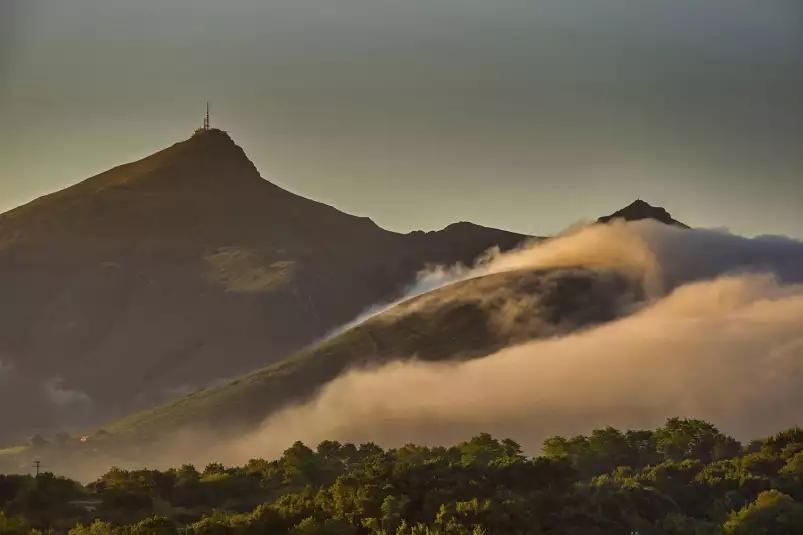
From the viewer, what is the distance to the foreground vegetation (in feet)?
261

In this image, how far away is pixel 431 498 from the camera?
82.5 meters

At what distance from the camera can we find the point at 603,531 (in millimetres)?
82312

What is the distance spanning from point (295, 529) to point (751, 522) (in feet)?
96.6

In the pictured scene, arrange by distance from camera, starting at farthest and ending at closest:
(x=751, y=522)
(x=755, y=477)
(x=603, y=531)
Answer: (x=755, y=477) → (x=751, y=522) → (x=603, y=531)

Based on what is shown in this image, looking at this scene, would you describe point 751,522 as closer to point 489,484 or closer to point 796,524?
point 796,524

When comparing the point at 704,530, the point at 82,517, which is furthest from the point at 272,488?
the point at 704,530

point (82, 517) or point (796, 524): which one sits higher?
point (82, 517)

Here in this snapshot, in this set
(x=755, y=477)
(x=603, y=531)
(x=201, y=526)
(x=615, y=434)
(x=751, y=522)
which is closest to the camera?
(x=201, y=526)

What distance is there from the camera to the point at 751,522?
8775 cm

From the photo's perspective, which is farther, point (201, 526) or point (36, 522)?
point (36, 522)

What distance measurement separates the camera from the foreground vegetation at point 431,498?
3132 inches

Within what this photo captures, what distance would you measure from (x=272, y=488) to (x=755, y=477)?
3458cm

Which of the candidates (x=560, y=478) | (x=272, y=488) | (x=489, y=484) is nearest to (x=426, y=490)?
(x=489, y=484)

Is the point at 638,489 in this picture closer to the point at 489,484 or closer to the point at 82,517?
the point at 489,484
